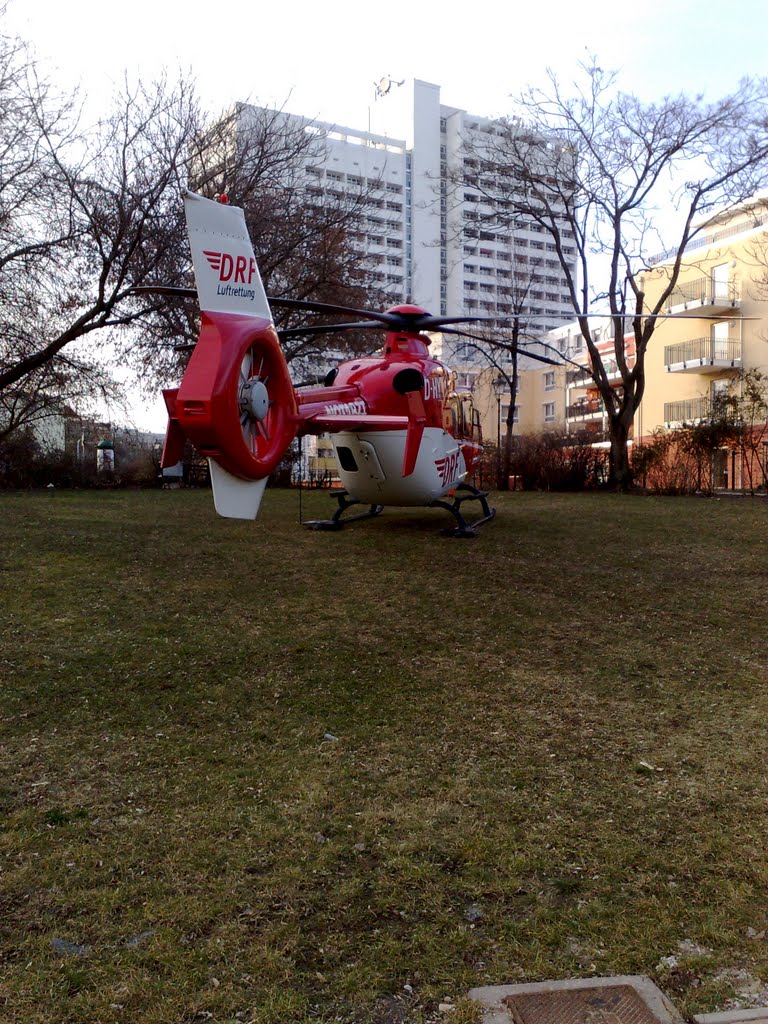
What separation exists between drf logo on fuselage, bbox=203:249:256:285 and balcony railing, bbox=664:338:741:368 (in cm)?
3397

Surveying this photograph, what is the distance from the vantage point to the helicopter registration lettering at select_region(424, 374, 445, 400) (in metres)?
12.0

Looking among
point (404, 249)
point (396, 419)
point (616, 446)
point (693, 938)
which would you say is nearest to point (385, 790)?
point (693, 938)

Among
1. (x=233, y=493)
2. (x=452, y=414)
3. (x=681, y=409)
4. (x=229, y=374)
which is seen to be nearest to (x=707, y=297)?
(x=681, y=409)

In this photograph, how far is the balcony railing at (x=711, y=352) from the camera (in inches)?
1446

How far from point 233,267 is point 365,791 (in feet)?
15.4

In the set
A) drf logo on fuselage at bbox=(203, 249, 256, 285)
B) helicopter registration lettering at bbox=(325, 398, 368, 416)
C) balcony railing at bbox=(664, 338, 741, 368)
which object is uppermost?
balcony railing at bbox=(664, 338, 741, 368)

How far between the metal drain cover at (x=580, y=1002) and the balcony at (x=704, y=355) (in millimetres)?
37695

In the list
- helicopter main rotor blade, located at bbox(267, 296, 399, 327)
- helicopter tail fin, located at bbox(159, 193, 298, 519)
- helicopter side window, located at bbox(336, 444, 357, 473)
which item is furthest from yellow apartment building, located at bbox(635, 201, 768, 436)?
helicopter tail fin, located at bbox(159, 193, 298, 519)

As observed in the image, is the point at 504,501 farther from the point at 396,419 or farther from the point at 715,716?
the point at 715,716

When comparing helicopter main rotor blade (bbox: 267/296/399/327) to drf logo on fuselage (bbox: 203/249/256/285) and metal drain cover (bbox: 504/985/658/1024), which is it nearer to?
drf logo on fuselage (bbox: 203/249/256/285)

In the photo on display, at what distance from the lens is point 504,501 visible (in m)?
19.8

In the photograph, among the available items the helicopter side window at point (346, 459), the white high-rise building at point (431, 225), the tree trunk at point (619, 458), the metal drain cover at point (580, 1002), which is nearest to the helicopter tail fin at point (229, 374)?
the helicopter side window at point (346, 459)

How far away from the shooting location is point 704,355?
3722cm

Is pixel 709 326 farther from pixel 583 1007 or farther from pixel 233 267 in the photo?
pixel 583 1007
